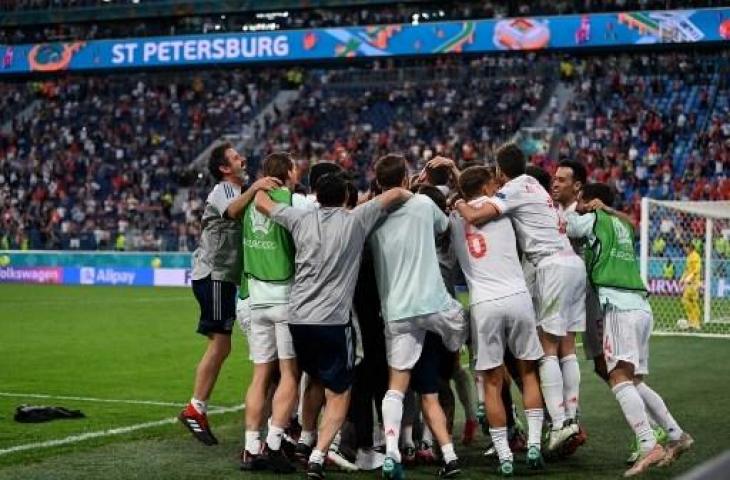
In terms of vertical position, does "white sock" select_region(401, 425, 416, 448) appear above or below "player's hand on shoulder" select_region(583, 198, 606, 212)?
below

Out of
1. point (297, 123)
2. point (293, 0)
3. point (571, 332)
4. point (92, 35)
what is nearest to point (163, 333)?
point (571, 332)

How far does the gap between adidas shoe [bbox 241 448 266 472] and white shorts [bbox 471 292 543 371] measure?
1.57 m

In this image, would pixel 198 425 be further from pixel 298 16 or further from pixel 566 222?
pixel 298 16

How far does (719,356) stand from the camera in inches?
652

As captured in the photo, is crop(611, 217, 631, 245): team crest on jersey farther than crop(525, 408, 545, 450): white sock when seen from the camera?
Yes

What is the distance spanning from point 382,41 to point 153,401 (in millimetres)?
35611

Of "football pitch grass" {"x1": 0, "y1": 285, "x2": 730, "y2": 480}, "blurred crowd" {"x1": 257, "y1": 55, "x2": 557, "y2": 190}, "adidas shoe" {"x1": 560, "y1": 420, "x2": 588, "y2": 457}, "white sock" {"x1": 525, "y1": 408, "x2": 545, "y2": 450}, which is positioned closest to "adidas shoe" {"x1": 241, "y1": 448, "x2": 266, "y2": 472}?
"football pitch grass" {"x1": 0, "y1": 285, "x2": 730, "y2": 480}

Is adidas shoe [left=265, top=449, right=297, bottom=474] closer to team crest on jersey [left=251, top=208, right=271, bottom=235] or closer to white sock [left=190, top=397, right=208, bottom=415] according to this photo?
white sock [left=190, top=397, right=208, bottom=415]

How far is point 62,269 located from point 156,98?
16.4m

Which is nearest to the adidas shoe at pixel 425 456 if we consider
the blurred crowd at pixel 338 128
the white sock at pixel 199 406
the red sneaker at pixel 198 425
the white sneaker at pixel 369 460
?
the white sneaker at pixel 369 460

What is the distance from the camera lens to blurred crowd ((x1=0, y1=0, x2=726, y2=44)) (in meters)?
45.0

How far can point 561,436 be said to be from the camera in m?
8.38

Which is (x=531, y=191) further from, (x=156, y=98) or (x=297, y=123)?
(x=156, y=98)

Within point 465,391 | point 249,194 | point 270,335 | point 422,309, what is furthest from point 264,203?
point 465,391
